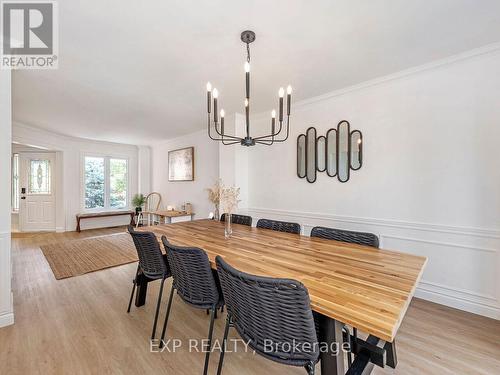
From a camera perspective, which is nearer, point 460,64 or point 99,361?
point 99,361

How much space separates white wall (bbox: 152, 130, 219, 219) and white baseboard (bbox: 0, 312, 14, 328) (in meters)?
3.32

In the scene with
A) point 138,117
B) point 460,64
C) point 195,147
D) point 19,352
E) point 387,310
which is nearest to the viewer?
point 387,310

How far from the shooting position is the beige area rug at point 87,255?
3467 mm

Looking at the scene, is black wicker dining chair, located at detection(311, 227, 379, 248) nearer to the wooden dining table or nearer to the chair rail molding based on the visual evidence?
the wooden dining table

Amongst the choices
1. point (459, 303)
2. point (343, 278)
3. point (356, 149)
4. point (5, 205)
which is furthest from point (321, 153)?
point (5, 205)

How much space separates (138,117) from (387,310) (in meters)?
4.63

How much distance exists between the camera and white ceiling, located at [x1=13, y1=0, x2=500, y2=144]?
67.2 inches

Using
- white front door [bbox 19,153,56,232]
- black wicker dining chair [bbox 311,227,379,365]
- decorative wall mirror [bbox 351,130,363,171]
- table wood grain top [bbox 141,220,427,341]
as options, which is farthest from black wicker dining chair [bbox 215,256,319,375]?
white front door [bbox 19,153,56,232]

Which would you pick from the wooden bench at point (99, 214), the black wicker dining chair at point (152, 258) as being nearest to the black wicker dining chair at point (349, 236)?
the black wicker dining chair at point (152, 258)

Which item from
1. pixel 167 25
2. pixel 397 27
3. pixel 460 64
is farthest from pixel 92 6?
pixel 460 64

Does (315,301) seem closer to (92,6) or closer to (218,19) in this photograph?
(218,19)

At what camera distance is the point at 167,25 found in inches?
73.4

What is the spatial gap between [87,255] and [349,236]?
4244mm

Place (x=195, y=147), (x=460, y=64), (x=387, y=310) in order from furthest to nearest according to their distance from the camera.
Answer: (x=195, y=147) < (x=460, y=64) < (x=387, y=310)
